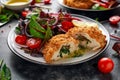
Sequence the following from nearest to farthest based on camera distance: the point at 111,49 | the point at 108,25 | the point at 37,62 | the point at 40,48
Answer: the point at 37,62, the point at 40,48, the point at 111,49, the point at 108,25

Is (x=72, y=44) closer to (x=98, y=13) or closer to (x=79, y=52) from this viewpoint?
(x=79, y=52)

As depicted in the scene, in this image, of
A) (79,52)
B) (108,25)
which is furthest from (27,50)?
(108,25)

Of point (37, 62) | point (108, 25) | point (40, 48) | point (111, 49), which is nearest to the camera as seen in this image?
point (37, 62)

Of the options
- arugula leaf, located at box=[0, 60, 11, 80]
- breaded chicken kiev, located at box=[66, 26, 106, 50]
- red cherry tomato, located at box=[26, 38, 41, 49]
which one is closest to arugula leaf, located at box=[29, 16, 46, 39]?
red cherry tomato, located at box=[26, 38, 41, 49]

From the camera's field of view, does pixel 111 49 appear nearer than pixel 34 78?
No

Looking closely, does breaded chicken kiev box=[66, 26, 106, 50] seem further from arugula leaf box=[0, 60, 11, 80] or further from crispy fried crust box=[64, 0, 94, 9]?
crispy fried crust box=[64, 0, 94, 9]

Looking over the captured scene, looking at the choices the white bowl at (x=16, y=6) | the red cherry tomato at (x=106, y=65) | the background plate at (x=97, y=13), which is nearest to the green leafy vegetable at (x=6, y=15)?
the white bowl at (x=16, y=6)

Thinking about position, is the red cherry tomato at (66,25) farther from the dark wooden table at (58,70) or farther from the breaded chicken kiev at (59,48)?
the dark wooden table at (58,70)
